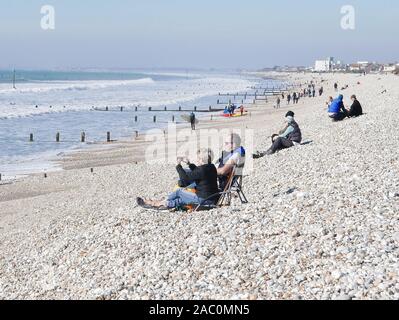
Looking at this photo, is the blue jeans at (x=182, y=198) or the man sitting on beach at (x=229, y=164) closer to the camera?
the blue jeans at (x=182, y=198)

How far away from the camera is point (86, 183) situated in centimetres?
1692

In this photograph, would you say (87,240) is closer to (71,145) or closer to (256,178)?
(256,178)

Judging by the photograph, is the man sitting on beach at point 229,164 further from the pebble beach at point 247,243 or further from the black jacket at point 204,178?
the pebble beach at point 247,243

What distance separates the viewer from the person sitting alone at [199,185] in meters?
9.26

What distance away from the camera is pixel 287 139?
50.1ft

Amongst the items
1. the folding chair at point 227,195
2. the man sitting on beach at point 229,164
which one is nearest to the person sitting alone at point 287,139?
the man sitting on beach at point 229,164

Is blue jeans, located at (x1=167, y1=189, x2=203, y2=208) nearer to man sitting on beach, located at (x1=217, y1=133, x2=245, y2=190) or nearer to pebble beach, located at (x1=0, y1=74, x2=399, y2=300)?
pebble beach, located at (x1=0, y1=74, x2=399, y2=300)

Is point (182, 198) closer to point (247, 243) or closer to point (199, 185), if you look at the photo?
point (199, 185)

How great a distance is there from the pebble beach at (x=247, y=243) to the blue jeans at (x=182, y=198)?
297mm

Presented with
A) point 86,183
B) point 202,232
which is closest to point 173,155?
point 86,183
